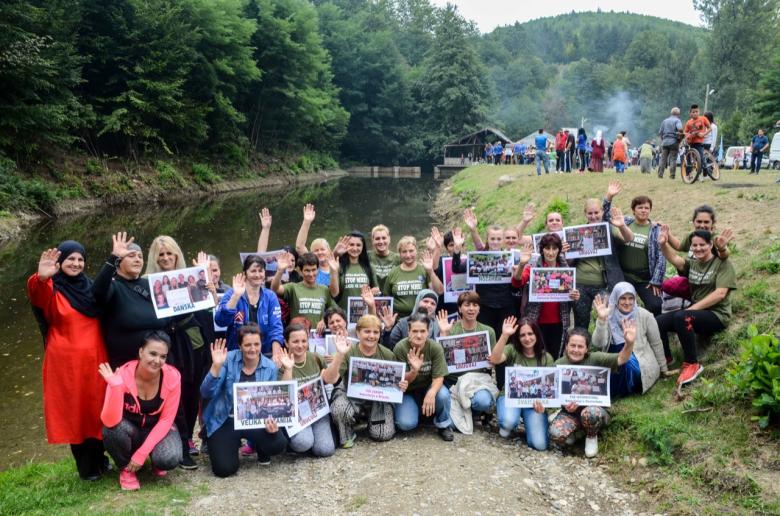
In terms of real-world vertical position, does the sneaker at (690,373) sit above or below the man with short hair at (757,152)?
below

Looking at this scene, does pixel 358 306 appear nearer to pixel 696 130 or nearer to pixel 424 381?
pixel 424 381

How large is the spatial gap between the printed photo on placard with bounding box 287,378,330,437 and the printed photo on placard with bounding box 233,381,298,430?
15 cm

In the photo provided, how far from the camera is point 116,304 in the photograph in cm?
495

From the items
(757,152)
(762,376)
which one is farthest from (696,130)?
(762,376)

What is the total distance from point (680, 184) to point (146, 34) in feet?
96.5

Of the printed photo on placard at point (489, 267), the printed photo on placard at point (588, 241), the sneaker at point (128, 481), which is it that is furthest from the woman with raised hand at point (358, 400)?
the printed photo on placard at point (588, 241)

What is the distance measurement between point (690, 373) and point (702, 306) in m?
0.73

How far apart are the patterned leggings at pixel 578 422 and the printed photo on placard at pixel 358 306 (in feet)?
7.37

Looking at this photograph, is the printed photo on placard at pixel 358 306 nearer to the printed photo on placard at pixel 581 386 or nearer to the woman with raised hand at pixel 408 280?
the woman with raised hand at pixel 408 280

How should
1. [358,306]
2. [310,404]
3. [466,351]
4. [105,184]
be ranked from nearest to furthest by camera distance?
[310,404]
[466,351]
[358,306]
[105,184]

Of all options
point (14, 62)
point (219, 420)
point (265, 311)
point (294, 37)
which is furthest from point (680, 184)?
point (294, 37)

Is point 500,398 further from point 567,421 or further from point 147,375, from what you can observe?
point 147,375

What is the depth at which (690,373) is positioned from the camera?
234 inches

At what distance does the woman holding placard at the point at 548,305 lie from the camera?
6766 millimetres
